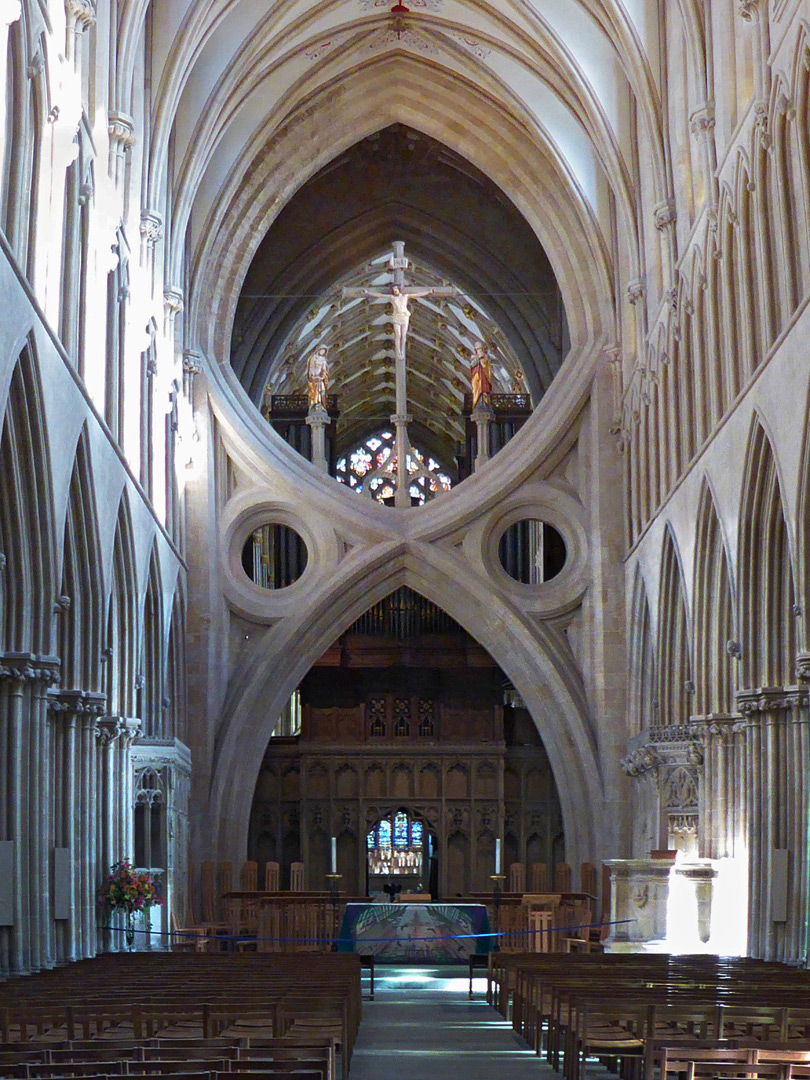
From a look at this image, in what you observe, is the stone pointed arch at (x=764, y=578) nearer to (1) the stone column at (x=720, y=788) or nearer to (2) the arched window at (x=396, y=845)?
(1) the stone column at (x=720, y=788)

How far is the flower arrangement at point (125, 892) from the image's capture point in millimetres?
19562

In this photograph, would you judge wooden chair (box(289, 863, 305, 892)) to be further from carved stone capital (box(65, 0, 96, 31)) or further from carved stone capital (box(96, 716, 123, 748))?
A: carved stone capital (box(65, 0, 96, 31))

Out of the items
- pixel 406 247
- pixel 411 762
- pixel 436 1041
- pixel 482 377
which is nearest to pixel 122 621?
pixel 436 1041

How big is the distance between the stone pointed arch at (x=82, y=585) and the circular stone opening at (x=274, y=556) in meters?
12.7

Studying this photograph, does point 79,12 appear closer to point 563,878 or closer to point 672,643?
point 672,643

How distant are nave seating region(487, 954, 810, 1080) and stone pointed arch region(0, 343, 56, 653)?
6116 millimetres

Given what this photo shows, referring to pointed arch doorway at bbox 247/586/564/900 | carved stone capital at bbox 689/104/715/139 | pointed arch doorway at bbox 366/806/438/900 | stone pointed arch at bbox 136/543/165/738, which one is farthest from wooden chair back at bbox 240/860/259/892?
carved stone capital at bbox 689/104/715/139

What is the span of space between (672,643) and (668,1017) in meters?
16.1

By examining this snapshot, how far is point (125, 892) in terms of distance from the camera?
1956 cm

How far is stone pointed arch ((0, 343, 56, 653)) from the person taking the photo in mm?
15930

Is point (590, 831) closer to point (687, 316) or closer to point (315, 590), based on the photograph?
point (315, 590)

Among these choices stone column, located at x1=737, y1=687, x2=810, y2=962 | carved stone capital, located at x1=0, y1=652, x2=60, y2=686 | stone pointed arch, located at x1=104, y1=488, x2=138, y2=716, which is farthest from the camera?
stone pointed arch, located at x1=104, y1=488, x2=138, y2=716

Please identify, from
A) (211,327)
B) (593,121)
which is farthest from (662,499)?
(211,327)

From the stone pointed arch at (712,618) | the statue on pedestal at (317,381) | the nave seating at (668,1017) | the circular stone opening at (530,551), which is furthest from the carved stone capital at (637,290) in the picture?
the nave seating at (668,1017)
